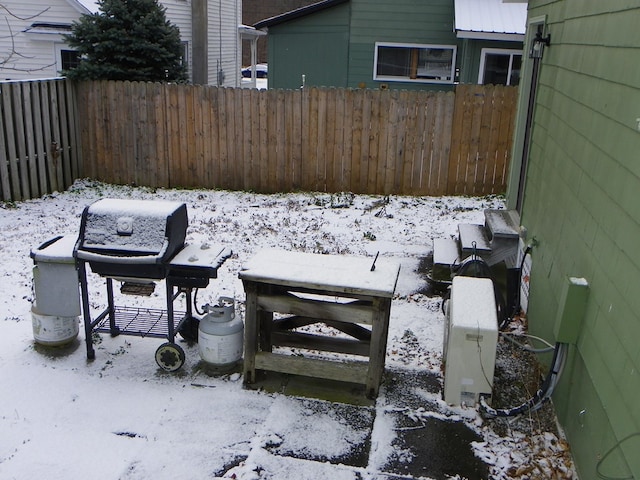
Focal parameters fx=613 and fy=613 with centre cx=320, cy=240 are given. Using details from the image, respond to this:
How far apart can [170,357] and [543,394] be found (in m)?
2.71

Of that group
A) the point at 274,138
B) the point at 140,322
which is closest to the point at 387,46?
the point at 274,138

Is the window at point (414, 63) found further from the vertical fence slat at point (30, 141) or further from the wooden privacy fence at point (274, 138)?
the vertical fence slat at point (30, 141)

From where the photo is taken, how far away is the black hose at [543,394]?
13.0ft

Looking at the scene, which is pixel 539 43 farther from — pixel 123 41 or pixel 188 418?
pixel 123 41

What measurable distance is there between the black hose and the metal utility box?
131 mm

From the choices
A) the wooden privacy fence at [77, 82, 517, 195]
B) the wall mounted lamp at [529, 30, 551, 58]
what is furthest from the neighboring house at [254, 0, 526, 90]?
the wall mounted lamp at [529, 30, 551, 58]

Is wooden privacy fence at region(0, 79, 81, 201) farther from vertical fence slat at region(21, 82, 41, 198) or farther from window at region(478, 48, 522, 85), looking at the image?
window at region(478, 48, 522, 85)

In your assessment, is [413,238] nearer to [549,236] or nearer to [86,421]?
[549,236]

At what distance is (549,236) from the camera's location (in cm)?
516

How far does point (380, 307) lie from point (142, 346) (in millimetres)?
2179

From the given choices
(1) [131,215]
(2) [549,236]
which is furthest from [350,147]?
(1) [131,215]

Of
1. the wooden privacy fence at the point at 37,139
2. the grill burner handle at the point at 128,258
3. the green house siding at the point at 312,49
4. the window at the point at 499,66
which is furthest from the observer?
the green house siding at the point at 312,49

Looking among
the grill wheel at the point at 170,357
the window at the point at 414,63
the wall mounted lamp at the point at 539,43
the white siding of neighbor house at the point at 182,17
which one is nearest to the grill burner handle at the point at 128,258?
the grill wheel at the point at 170,357

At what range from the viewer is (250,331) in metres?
4.48
